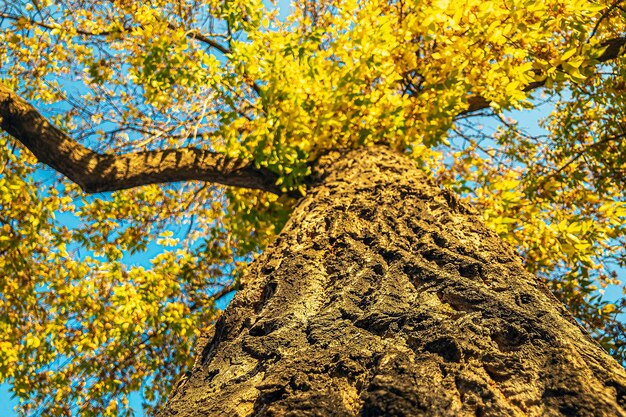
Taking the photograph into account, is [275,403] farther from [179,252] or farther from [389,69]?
[179,252]

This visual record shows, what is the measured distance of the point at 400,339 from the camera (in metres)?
1.50

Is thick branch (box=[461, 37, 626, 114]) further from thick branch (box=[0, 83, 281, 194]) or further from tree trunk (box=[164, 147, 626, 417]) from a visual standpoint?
tree trunk (box=[164, 147, 626, 417])

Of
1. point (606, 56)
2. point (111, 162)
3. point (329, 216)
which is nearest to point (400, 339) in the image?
point (329, 216)

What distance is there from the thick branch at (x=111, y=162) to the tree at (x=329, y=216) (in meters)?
0.02

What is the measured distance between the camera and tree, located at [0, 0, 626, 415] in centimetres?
141

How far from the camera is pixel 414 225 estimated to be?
8.66 ft

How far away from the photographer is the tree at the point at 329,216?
141cm

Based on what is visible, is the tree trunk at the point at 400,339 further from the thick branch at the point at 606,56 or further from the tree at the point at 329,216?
the thick branch at the point at 606,56

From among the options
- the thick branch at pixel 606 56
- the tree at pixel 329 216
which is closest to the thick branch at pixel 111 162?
the tree at pixel 329 216

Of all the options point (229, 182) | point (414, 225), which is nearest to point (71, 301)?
point (229, 182)

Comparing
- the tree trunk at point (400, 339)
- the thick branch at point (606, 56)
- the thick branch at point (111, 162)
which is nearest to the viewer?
the tree trunk at point (400, 339)

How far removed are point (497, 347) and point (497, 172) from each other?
732 centimetres

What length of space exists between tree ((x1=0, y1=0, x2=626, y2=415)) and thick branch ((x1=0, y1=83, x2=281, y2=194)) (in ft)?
0.08

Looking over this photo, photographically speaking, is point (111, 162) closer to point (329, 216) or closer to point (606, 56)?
point (329, 216)
